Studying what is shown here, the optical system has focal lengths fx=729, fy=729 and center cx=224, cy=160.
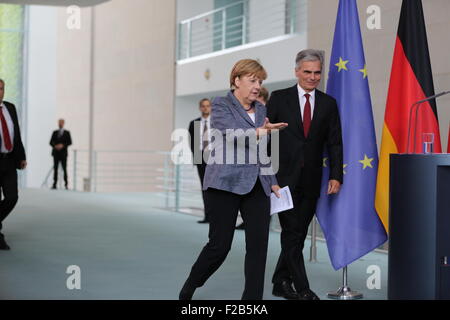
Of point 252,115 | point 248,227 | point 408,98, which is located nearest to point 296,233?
point 248,227

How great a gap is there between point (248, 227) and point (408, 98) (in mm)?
1287

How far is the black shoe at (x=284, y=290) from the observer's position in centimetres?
396

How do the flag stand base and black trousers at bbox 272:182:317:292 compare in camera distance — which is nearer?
black trousers at bbox 272:182:317:292

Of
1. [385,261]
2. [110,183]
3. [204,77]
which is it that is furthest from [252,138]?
[110,183]

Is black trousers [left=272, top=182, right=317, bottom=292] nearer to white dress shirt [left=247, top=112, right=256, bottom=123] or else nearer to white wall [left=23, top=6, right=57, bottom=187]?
white dress shirt [left=247, top=112, right=256, bottom=123]

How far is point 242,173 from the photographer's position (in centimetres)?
329

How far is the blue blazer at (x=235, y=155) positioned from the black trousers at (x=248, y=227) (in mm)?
58

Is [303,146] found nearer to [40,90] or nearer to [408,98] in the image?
[408,98]

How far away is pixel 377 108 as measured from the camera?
244 inches

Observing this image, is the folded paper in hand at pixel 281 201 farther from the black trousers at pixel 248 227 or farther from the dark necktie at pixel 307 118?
the dark necktie at pixel 307 118

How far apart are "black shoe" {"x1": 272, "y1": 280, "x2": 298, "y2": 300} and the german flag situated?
24.6 inches

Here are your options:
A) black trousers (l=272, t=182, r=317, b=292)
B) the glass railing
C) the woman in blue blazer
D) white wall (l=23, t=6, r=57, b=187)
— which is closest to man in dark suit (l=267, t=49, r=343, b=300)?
black trousers (l=272, t=182, r=317, b=292)

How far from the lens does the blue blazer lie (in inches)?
129
